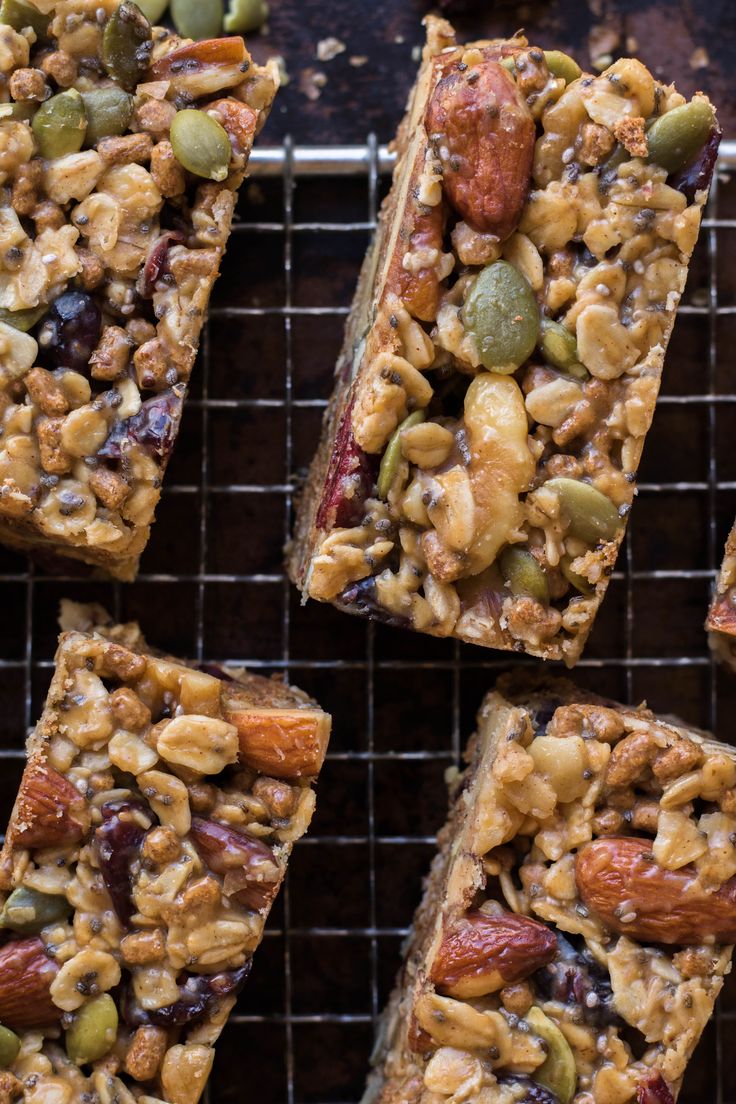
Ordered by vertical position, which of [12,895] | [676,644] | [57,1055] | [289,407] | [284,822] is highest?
[289,407]

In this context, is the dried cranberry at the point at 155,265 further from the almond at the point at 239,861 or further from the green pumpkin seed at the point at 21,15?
the almond at the point at 239,861

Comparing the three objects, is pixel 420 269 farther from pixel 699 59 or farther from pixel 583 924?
pixel 583 924

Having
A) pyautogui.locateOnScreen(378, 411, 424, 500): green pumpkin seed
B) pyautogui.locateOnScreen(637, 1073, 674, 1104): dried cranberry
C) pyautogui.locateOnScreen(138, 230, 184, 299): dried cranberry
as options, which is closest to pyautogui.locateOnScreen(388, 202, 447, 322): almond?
pyautogui.locateOnScreen(378, 411, 424, 500): green pumpkin seed

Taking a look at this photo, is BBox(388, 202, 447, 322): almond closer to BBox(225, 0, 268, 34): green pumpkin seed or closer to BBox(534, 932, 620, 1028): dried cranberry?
BBox(225, 0, 268, 34): green pumpkin seed

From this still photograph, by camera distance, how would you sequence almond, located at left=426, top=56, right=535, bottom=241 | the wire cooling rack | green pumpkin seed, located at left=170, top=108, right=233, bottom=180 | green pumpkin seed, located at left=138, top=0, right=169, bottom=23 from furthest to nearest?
the wire cooling rack → green pumpkin seed, located at left=138, top=0, right=169, bottom=23 → green pumpkin seed, located at left=170, top=108, right=233, bottom=180 → almond, located at left=426, top=56, right=535, bottom=241

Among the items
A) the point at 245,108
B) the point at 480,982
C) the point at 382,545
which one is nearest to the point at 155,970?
the point at 480,982

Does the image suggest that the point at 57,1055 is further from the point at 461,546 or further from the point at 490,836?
the point at 461,546

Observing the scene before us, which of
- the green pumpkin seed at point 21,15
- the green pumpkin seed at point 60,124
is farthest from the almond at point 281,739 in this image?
the green pumpkin seed at point 21,15

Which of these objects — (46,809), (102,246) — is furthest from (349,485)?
(46,809)
